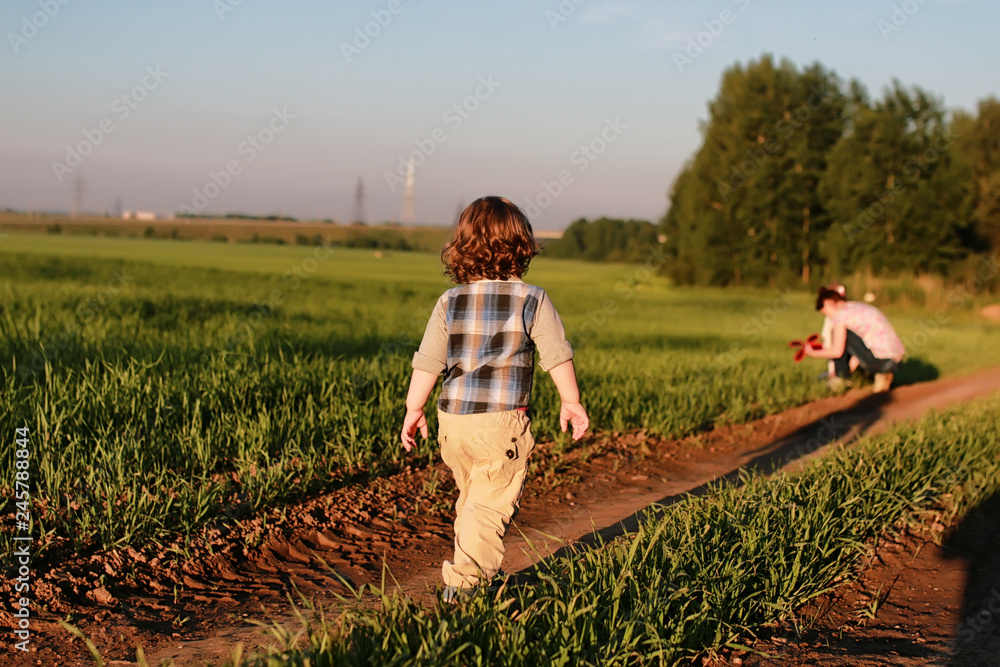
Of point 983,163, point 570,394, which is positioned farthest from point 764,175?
point 570,394

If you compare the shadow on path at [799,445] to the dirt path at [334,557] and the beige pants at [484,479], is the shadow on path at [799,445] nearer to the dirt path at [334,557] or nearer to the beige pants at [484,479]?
the dirt path at [334,557]

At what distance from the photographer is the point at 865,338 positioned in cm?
1040

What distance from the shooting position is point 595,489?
5.15 metres

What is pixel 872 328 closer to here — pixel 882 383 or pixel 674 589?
pixel 882 383

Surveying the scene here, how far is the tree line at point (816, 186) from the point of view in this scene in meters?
30.3

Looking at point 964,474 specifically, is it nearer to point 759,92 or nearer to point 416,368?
point 416,368

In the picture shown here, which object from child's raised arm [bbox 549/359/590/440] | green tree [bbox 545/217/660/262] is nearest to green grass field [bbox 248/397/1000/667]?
child's raised arm [bbox 549/359/590/440]

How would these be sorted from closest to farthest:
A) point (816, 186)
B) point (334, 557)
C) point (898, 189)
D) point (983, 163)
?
point (334, 557) → point (898, 189) → point (816, 186) → point (983, 163)

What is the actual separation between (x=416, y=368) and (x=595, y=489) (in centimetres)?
235
